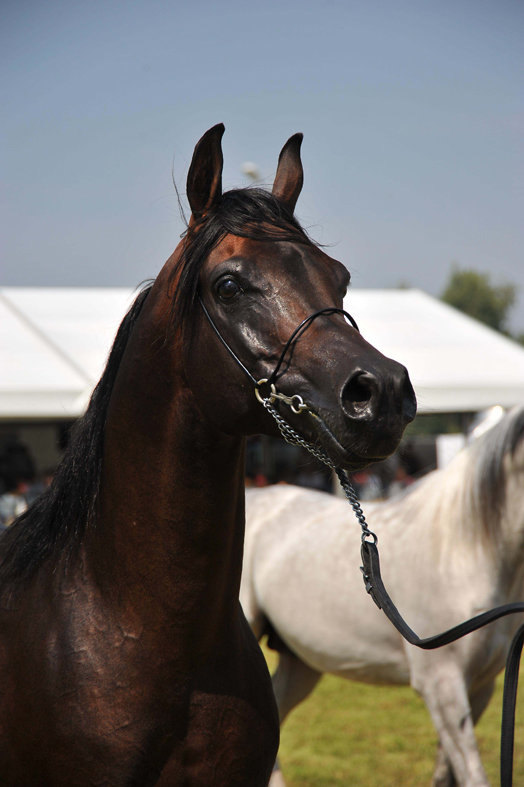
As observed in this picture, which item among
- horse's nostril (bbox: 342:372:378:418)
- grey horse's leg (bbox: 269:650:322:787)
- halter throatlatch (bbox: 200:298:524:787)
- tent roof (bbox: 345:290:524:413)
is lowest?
tent roof (bbox: 345:290:524:413)

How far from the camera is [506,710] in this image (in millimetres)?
1878

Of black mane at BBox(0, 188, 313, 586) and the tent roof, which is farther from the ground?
black mane at BBox(0, 188, 313, 586)

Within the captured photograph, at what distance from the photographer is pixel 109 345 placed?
514 inches

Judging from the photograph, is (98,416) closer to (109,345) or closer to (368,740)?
(368,740)

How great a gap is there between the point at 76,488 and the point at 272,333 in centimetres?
69

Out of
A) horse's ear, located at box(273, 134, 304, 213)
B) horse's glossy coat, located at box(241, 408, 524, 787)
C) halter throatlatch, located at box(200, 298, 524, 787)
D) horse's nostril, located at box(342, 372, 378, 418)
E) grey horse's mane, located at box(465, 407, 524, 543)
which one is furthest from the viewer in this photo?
grey horse's mane, located at box(465, 407, 524, 543)

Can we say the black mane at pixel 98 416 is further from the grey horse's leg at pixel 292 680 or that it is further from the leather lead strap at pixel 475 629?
the grey horse's leg at pixel 292 680

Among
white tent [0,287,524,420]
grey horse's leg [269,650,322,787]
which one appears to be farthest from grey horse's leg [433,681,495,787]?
white tent [0,287,524,420]

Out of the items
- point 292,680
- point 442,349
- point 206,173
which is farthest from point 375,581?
point 442,349

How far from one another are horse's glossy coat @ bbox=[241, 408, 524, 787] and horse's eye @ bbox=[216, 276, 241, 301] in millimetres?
2321

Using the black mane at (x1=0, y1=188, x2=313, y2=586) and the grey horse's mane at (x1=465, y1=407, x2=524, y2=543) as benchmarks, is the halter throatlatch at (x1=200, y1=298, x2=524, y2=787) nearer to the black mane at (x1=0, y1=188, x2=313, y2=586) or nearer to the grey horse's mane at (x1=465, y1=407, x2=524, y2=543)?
the black mane at (x1=0, y1=188, x2=313, y2=586)

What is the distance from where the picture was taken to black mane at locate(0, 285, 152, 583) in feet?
6.55

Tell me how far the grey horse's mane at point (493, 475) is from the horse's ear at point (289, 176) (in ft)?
6.61

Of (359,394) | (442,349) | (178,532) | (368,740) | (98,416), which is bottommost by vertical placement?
(442,349)
